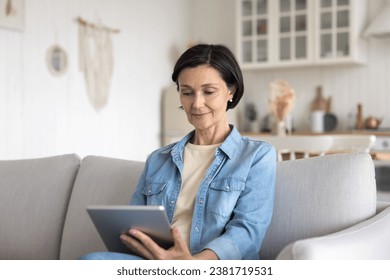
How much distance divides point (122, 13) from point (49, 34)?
1.12 metres

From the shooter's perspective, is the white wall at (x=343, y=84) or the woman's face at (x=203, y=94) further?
the white wall at (x=343, y=84)

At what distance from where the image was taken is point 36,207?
2703 millimetres

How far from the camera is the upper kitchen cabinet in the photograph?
598cm

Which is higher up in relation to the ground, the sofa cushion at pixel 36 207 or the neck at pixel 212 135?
the neck at pixel 212 135

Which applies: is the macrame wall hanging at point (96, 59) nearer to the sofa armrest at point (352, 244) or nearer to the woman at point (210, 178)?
the woman at point (210, 178)

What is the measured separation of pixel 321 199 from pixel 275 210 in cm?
16

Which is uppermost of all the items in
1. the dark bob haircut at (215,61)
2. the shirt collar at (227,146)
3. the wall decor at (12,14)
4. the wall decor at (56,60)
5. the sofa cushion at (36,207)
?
the wall decor at (12,14)

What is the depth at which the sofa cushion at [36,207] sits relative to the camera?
8.70 ft

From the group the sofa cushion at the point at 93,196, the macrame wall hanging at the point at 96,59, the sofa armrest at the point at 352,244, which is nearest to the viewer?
the sofa armrest at the point at 352,244

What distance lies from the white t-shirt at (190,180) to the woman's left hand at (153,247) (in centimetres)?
20

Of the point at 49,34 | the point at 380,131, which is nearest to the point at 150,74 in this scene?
the point at 49,34

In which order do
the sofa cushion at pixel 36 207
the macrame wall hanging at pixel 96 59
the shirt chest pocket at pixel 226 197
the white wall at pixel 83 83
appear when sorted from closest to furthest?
the shirt chest pocket at pixel 226 197 < the sofa cushion at pixel 36 207 < the white wall at pixel 83 83 < the macrame wall hanging at pixel 96 59

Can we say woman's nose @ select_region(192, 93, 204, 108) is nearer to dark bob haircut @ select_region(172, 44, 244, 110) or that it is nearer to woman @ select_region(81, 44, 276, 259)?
woman @ select_region(81, 44, 276, 259)

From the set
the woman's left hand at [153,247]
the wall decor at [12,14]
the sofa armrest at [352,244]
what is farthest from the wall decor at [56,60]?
the sofa armrest at [352,244]
